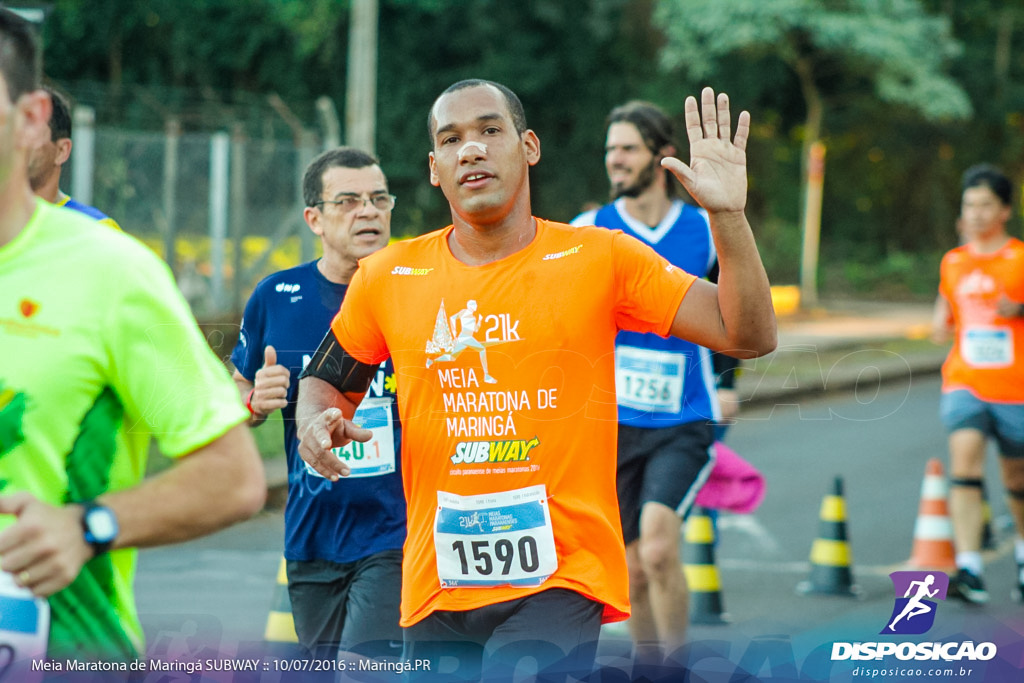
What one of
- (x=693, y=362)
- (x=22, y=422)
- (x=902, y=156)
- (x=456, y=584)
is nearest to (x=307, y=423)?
(x=456, y=584)

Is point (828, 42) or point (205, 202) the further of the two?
point (828, 42)

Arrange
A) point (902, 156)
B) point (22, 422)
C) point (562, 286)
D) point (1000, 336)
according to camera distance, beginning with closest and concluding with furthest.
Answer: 1. point (22, 422)
2. point (562, 286)
3. point (1000, 336)
4. point (902, 156)

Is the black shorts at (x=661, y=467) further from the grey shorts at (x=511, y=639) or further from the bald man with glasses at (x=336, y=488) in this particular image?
the grey shorts at (x=511, y=639)

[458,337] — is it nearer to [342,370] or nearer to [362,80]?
[342,370]

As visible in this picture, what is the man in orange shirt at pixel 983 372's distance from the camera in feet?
23.5

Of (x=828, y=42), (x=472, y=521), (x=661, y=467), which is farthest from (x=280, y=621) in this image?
(x=828, y=42)

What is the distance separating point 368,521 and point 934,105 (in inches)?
924

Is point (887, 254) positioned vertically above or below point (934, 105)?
below

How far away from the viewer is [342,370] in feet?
12.2

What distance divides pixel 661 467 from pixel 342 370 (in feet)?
6.89

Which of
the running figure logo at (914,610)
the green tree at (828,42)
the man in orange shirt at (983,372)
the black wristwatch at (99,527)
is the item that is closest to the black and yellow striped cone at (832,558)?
the man in orange shirt at (983,372)

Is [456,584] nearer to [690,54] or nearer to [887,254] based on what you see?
[690,54]

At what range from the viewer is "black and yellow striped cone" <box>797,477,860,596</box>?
7199mm

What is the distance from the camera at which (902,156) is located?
3453 cm
